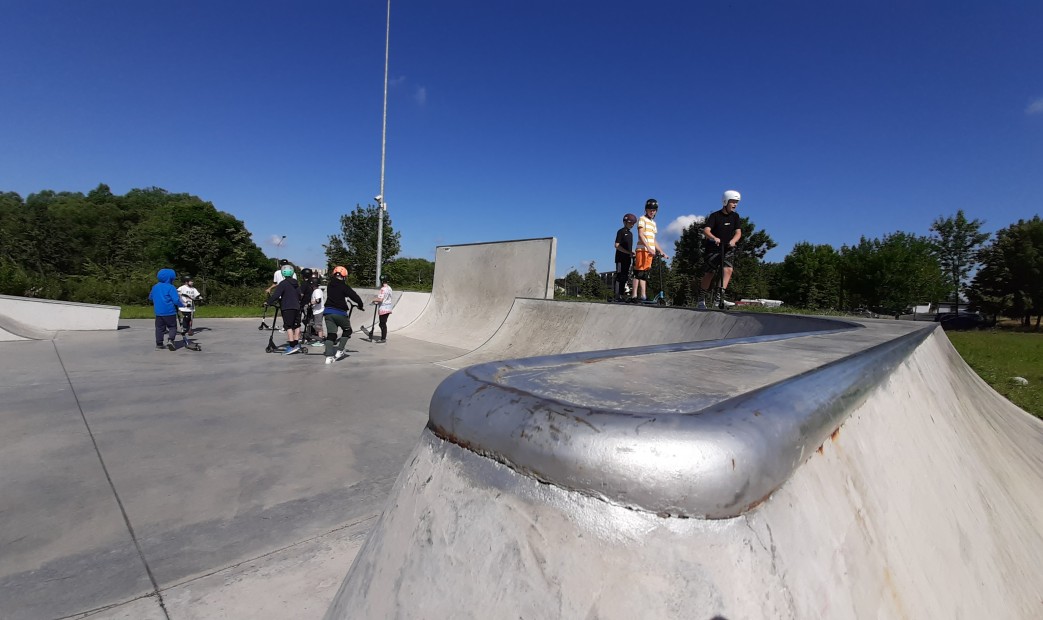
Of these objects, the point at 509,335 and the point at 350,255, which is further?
the point at 350,255

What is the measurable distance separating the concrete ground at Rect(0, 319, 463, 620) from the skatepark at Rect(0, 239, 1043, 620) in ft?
0.05

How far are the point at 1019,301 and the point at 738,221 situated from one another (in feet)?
143

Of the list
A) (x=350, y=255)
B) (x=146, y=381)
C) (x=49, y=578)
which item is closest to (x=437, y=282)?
(x=146, y=381)

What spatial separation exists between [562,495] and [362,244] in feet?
94.5

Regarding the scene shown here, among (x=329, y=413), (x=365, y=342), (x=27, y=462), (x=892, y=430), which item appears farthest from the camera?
(x=365, y=342)

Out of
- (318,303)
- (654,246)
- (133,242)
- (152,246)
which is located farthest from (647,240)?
(133,242)

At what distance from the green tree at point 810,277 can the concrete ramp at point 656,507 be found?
47.1 meters

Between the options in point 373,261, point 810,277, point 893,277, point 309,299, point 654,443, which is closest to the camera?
point 654,443

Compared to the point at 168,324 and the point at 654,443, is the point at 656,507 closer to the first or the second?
the point at 654,443

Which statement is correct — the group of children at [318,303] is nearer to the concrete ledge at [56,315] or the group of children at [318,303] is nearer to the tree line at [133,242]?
the concrete ledge at [56,315]

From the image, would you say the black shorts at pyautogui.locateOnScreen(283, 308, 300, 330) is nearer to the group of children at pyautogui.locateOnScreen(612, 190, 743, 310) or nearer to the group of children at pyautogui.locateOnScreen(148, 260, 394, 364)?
the group of children at pyautogui.locateOnScreen(148, 260, 394, 364)

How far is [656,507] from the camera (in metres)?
0.66

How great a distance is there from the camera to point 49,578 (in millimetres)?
1895

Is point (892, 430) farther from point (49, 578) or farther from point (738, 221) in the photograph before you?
point (738, 221)
